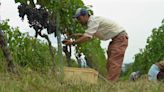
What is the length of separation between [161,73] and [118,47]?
2316 millimetres

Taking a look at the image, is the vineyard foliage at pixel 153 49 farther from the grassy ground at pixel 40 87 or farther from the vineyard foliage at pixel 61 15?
the grassy ground at pixel 40 87

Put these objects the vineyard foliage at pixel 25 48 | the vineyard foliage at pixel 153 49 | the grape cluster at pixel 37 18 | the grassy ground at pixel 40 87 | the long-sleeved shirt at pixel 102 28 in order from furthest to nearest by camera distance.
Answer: the vineyard foliage at pixel 153 49 → the vineyard foliage at pixel 25 48 → the grape cluster at pixel 37 18 → the long-sleeved shirt at pixel 102 28 → the grassy ground at pixel 40 87

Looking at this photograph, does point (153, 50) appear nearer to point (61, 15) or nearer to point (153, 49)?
point (153, 49)

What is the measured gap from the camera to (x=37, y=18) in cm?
1312

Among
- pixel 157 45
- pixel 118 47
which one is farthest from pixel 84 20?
pixel 157 45

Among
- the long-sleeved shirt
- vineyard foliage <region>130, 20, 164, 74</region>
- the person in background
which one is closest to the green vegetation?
vineyard foliage <region>130, 20, 164, 74</region>

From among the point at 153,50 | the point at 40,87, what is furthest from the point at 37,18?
the point at 153,50

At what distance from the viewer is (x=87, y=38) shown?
8000 mm

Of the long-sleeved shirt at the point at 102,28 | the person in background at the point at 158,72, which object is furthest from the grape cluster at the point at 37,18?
the long-sleeved shirt at the point at 102,28

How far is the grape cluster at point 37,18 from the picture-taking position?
12289mm

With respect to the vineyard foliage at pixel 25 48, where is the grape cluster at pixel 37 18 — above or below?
above

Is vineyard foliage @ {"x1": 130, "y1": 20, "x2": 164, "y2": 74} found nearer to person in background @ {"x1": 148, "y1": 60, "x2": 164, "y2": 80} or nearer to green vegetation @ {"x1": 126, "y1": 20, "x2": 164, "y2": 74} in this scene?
green vegetation @ {"x1": 126, "y1": 20, "x2": 164, "y2": 74}

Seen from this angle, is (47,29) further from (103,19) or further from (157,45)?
(157,45)

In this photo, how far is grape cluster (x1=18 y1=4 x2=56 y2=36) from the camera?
12.3m
